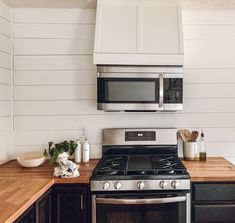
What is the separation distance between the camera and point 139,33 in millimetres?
2250

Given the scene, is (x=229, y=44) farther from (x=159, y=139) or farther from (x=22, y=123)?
(x=22, y=123)

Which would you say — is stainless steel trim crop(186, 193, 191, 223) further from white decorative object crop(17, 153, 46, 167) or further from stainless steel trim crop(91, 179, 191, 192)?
white decorative object crop(17, 153, 46, 167)

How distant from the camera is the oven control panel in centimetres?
251

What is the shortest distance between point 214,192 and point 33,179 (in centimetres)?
125

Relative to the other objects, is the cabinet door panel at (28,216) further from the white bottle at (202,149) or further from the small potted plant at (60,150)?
the white bottle at (202,149)

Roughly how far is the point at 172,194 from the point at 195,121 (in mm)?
899

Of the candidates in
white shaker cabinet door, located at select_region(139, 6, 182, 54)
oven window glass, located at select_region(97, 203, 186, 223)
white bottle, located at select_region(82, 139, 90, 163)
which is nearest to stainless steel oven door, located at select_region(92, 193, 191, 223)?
oven window glass, located at select_region(97, 203, 186, 223)

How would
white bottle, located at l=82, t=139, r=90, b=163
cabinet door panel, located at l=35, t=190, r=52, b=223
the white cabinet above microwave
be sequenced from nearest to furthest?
cabinet door panel, located at l=35, t=190, r=52, b=223 → the white cabinet above microwave → white bottle, located at l=82, t=139, r=90, b=163

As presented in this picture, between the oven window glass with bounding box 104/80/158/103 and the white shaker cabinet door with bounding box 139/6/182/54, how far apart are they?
0.27m

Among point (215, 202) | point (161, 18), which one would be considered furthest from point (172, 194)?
point (161, 18)

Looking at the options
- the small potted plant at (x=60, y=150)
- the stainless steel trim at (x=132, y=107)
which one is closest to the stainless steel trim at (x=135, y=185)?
the small potted plant at (x=60, y=150)

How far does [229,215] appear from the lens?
75.9 inches

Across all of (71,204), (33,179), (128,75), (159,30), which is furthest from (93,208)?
(159,30)

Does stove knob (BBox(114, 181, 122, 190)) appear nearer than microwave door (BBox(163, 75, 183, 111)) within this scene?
Yes
